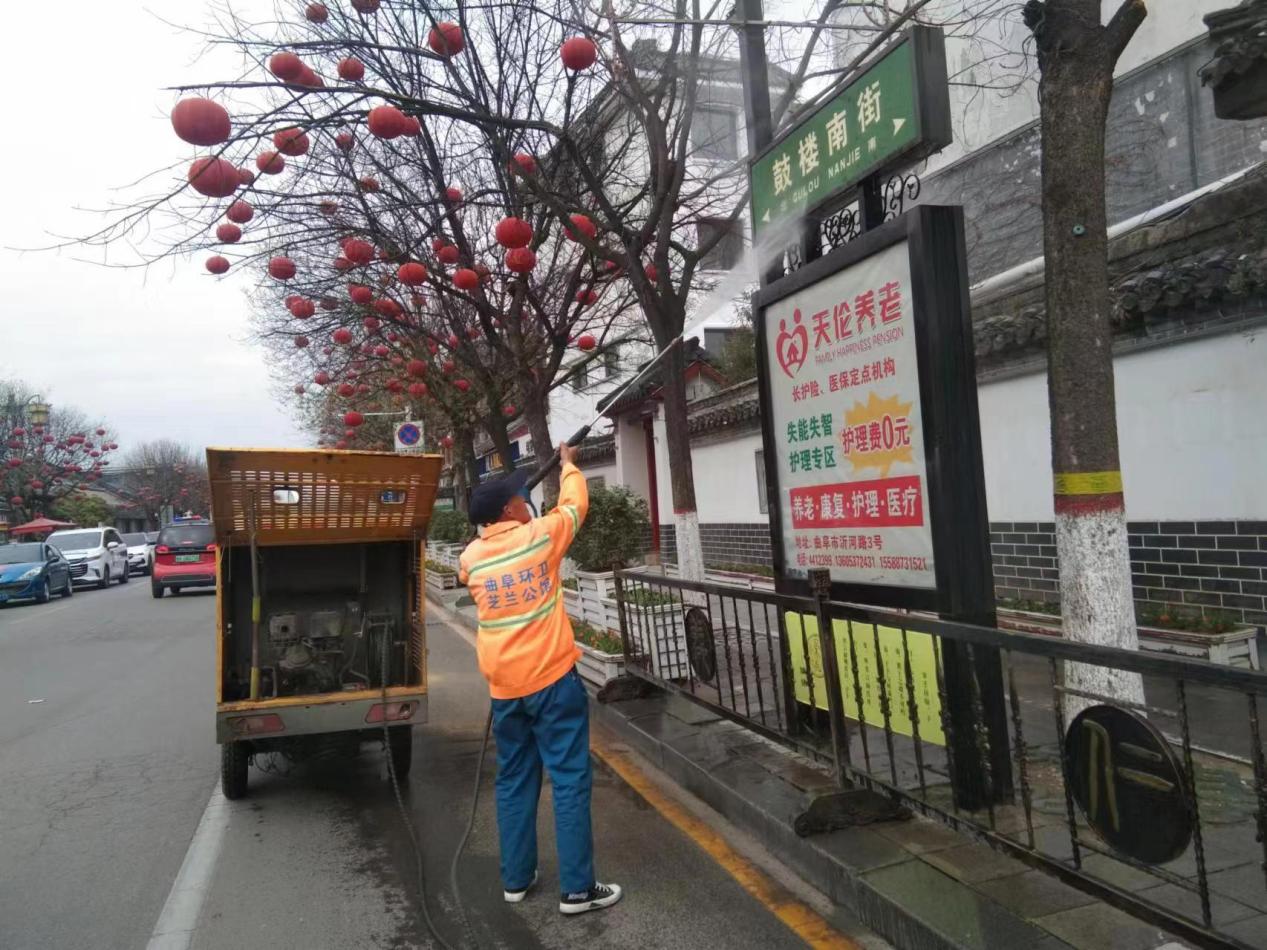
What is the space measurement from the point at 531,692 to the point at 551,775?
0.37 meters

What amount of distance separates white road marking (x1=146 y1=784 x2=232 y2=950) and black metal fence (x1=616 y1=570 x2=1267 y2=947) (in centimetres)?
274

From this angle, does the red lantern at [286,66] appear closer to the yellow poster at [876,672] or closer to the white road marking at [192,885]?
the white road marking at [192,885]

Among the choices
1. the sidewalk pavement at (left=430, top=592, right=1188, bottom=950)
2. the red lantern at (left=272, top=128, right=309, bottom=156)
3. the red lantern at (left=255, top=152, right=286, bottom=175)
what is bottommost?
the sidewalk pavement at (left=430, top=592, right=1188, bottom=950)

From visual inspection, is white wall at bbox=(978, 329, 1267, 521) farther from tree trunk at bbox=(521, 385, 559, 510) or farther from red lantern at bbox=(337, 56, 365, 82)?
tree trunk at bbox=(521, 385, 559, 510)

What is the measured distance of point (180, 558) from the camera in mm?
20453

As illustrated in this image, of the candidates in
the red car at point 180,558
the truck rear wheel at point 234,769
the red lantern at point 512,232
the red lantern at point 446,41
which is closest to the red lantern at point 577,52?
the red lantern at point 446,41

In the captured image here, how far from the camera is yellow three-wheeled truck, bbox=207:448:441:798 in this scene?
516 centimetres

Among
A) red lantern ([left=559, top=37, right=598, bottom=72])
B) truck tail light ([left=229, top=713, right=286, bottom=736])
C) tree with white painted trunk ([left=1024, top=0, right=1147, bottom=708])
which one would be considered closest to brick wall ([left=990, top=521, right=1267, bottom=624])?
tree with white painted trunk ([left=1024, top=0, right=1147, bottom=708])

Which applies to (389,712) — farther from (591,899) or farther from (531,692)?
(591,899)

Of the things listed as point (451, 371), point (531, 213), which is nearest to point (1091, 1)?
point (531, 213)

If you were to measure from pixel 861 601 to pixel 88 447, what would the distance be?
37614 mm

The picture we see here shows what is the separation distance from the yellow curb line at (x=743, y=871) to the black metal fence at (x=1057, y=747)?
0.58 meters

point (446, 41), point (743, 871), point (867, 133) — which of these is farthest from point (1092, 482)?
point (446, 41)

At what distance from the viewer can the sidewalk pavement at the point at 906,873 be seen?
2930mm
